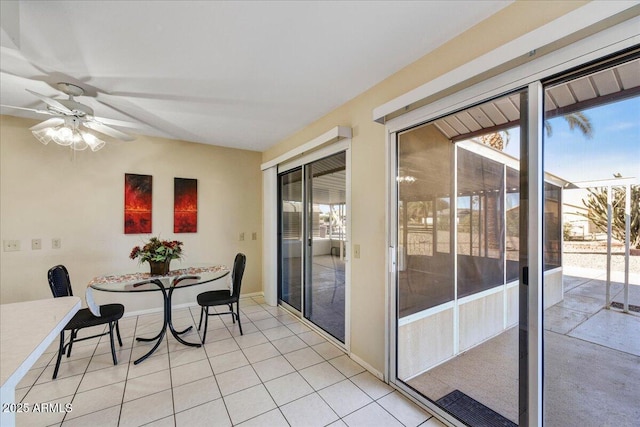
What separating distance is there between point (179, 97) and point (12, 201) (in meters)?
2.42

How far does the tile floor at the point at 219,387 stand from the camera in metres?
1.76

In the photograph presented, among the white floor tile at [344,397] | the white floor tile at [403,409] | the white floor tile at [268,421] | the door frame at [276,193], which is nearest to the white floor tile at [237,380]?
the white floor tile at [268,421]

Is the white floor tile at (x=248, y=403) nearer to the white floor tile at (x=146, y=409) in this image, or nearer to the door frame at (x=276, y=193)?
the white floor tile at (x=146, y=409)

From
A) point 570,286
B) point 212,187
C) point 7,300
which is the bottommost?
point 7,300

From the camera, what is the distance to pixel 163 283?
264 centimetres

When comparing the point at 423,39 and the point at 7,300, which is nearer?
the point at 423,39

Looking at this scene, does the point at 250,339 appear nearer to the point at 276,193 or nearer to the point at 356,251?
the point at 356,251

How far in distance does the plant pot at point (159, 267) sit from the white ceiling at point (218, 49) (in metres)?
1.65

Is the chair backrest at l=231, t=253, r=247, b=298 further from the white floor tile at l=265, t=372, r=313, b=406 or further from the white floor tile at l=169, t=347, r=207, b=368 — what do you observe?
the white floor tile at l=265, t=372, r=313, b=406

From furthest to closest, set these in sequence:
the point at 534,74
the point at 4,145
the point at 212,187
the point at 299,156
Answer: the point at 212,187 → the point at 299,156 → the point at 4,145 → the point at 534,74

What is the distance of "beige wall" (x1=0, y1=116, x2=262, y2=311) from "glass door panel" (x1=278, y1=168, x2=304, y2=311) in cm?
66

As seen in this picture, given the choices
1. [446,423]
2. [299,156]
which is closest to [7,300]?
[299,156]

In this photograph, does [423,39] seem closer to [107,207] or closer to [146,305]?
[107,207]

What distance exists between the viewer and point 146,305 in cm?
368
